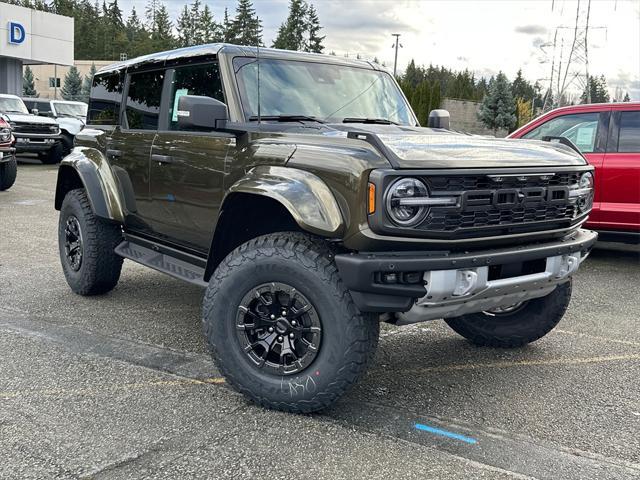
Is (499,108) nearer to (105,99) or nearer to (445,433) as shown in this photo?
(105,99)

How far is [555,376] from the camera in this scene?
13.4ft

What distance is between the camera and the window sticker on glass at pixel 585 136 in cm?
739

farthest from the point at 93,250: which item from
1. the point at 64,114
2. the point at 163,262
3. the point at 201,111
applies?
the point at 64,114

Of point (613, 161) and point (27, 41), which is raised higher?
point (27, 41)

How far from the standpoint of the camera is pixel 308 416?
11.0ft

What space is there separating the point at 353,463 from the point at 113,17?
132180 millimetres

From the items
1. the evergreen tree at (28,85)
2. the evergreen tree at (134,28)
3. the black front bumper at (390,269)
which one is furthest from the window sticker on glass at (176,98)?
the evergreen tree at (134,28)

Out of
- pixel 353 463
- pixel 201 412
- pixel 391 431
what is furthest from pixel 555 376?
pixel 201 412

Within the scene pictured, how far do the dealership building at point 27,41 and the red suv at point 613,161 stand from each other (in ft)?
111

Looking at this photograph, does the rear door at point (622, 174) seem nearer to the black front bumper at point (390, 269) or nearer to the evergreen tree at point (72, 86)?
the black front bumper at point (390, 269)

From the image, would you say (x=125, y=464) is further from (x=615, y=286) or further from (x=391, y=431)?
(x=615, y=286)

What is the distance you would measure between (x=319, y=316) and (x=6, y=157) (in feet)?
35.7

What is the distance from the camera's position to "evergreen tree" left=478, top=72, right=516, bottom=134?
53.8 metres

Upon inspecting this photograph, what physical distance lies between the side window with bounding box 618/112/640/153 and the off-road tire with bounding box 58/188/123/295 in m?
5.22
